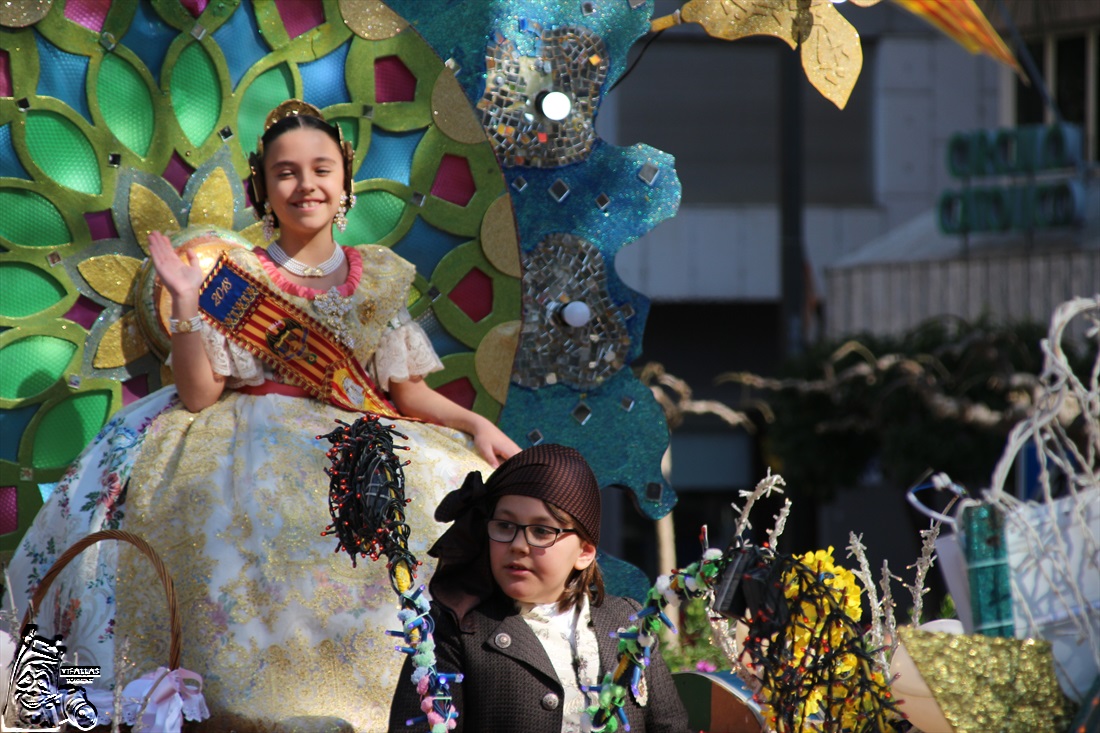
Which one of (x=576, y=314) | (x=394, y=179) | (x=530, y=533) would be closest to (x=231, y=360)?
(x=394, y=179)

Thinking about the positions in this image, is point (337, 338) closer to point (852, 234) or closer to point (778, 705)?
point (778, 705)

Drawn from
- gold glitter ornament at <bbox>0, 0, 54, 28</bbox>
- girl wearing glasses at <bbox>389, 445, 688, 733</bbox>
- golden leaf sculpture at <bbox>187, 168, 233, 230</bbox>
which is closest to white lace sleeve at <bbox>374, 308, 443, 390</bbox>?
golden leaf sculpture at <bbox>187, 168, 233, 230</bbox>

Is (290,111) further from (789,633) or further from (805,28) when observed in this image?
(789,633)

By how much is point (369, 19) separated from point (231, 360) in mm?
1245

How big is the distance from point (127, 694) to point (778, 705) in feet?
4.26

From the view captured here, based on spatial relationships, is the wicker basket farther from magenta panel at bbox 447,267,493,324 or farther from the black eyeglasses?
magenta panel at bbox 447,267,493,324

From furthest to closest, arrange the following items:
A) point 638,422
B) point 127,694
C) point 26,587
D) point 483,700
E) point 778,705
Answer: point 638,422 < point 26,587 < point 127,694 < point 483,700 < point 778,705

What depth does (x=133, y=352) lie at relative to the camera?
13.6 ft

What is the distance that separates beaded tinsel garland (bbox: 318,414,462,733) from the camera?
8.21ft

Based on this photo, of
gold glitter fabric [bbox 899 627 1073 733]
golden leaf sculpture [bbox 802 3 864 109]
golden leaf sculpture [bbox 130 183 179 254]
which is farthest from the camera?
golden leaf sculpture [bbox 802 3 864 109]

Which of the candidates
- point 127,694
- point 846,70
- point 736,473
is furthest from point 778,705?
point 736,473

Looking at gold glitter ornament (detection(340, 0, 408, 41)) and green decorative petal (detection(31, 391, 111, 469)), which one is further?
gold glitter ornament (detection(340, 0, 408, 41))

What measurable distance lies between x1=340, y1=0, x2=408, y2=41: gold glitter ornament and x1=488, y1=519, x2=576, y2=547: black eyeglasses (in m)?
2.15

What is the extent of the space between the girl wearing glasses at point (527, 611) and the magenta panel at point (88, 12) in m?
2.15
